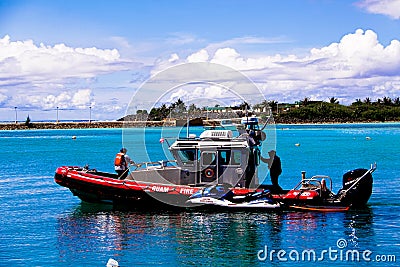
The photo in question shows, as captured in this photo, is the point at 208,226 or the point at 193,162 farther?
the point at 193,162

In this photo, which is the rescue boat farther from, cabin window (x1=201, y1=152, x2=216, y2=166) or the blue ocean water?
the blue ocean water

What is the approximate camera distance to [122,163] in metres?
29.0

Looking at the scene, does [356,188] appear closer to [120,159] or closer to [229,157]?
[229,157]

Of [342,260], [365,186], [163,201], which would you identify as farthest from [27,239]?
[365,186]

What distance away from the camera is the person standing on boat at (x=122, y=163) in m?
28.7

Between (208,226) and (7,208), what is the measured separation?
39.5ft

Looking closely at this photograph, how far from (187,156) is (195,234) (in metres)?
4.79

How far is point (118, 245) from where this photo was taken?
21969 mm

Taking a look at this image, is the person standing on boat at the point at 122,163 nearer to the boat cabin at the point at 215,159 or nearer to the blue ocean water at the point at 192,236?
the blue ocean water at the point at 192,236

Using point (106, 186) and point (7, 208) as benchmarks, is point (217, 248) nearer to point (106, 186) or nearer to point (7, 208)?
point (106, 186)

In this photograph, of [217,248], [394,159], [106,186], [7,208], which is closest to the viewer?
[217,248]

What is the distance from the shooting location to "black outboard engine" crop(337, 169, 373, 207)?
26.7m

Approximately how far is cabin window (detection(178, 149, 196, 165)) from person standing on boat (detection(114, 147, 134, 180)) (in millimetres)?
3024

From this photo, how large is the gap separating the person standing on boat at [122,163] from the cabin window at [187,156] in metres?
3.02
